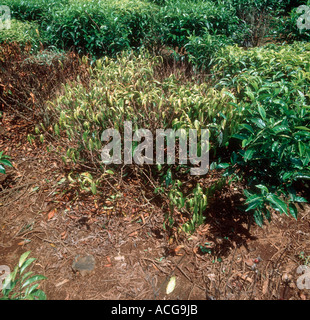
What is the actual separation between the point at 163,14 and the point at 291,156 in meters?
3.67

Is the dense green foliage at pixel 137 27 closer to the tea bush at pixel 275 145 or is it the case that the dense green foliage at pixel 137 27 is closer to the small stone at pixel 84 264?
the tea bush at pixel 275 145

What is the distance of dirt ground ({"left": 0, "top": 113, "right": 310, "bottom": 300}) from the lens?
178 centimetres

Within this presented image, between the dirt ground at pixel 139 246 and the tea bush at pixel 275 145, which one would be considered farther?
the dirt ground at pixel 139 246

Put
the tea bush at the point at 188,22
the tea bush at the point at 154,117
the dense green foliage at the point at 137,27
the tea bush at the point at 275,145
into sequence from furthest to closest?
the tea bush at the point at 188,22 < the dense green foliage at the point at 137,27 < the tea bush at the point at 154,117 < the tea bush at the point at 275,145

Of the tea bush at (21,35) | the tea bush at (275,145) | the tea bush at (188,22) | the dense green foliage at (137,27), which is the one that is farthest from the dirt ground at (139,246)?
the tea bush at (188,22)

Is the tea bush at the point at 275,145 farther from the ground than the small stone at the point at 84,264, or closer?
farther from the ground

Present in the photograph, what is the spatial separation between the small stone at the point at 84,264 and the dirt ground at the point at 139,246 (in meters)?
0.03

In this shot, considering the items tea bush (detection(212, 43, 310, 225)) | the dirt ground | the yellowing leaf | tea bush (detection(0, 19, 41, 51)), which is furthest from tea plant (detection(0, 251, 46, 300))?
tea bush (detection(0, 19, 41, 51))

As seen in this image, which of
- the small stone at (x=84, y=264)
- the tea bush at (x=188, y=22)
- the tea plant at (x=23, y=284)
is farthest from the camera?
the tea bush at (x=188, y=22)

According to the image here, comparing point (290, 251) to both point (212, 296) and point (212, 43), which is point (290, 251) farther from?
point (212, 43)

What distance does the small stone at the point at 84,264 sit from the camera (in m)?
1.90

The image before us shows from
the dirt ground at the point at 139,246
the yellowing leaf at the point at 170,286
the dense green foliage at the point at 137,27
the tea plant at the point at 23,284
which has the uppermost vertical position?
the dense green foliage at the point at 137,27

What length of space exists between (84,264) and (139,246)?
0.47 metres

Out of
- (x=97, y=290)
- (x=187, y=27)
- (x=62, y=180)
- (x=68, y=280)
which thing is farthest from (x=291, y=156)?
(x=187, y=27)
